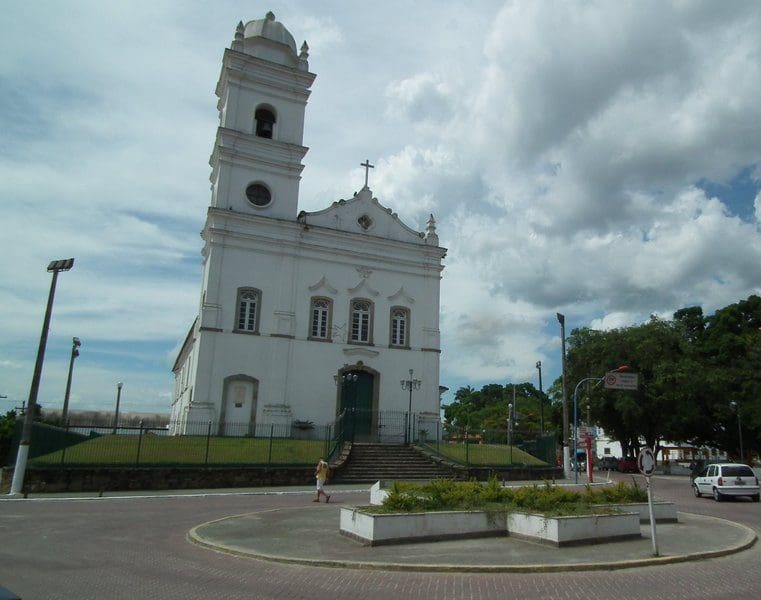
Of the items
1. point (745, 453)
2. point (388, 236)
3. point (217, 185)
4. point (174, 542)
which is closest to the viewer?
point (174, 542)

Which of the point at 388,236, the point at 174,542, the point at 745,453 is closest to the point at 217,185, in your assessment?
the point at 388,236

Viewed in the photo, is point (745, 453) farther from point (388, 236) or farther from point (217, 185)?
point (217, 185)

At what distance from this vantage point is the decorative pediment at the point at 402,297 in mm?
35750

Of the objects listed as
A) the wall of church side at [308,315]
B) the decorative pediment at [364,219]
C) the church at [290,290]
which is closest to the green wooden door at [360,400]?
the church at [290,290]

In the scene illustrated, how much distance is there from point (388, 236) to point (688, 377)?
22.8 m

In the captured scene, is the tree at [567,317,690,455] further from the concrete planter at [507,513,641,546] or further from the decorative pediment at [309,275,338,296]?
the concrete planter at [507,513,641,546]

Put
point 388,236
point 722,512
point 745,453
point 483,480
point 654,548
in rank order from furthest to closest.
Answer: point 745,453
point 388,236
point 483,480
point 722,512
point 654,548

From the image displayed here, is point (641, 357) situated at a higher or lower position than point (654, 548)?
higher

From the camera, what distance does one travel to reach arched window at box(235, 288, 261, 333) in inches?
1291

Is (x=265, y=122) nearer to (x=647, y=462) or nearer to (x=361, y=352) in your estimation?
(x=361, y=352)

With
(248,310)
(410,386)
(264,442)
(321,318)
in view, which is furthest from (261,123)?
(264,442)

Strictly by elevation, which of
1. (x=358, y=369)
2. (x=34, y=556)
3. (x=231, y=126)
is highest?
(x=231, y=126)

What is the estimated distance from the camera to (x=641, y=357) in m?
45.6

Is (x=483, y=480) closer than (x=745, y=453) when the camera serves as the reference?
Yes
